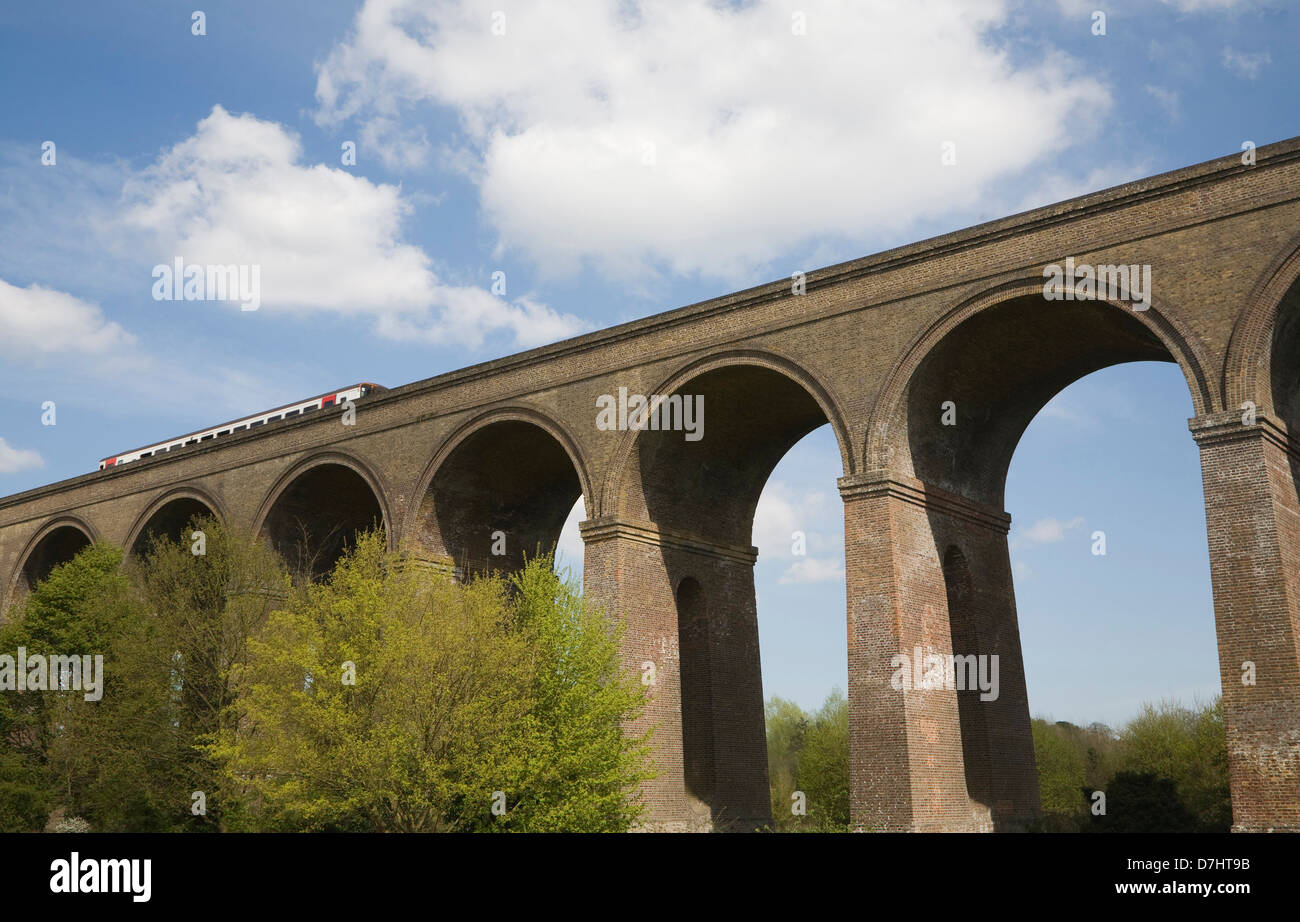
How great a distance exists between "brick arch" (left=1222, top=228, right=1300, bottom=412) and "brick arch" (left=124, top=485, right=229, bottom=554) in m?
24.8

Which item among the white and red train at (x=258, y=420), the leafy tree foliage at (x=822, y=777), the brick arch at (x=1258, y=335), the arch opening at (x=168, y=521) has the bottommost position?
the leafy tree foliage at (x=822, y=777)

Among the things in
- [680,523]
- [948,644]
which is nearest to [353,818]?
[680,523]

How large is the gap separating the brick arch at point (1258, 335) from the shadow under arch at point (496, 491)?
1277 cm

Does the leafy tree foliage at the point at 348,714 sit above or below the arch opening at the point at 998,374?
below

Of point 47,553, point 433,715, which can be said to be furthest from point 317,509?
point 433,715

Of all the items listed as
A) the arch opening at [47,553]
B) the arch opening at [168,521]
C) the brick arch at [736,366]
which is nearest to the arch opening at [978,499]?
the brick arch at [736,366]

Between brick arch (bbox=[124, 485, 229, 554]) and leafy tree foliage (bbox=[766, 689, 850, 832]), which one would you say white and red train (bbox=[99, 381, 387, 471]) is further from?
leafy tree foliage (bbox=[766, 689, 850, 832])

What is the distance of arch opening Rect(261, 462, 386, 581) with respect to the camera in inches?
1198

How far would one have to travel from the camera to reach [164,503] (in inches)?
1321

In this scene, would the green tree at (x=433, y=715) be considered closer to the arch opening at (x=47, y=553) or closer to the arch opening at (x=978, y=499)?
the arch opening at (x=978, y=499)

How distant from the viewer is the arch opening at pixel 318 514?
30.4 metres
